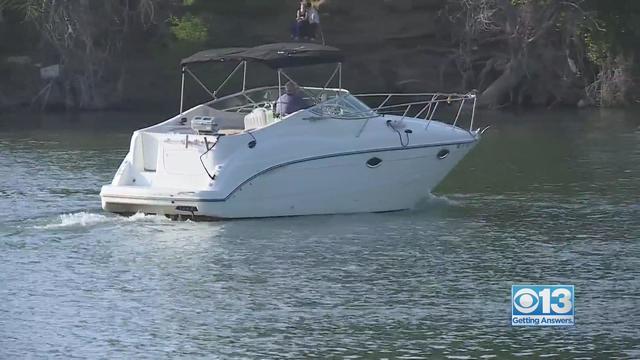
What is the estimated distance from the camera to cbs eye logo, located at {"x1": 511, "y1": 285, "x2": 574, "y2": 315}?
49.6 feet

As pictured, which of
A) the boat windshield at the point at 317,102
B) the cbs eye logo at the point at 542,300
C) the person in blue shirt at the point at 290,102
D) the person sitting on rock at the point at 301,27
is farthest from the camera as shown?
the person sitting on rock at the point at 301,27

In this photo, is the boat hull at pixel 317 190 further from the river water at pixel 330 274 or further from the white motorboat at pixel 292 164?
the river water at pixel 330 274

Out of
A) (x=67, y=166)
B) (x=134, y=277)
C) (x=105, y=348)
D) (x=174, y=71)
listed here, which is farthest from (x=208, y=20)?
(x=105, y=348)

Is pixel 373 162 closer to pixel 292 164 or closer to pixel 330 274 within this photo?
pixel 292 164

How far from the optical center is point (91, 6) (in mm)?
40750

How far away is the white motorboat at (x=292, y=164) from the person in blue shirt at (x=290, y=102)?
11 cm

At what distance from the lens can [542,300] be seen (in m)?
15.8

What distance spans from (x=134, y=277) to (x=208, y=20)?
89.9 ft

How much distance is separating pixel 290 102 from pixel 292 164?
4.27 feet

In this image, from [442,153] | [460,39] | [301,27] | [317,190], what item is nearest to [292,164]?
[317,190]

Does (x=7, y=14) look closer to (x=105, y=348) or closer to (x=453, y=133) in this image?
(x=453, y=133)

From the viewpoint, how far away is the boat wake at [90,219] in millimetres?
20273

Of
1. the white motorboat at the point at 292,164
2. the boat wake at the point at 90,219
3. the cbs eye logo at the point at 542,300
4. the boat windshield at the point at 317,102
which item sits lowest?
the boat wake at the point at 90,219

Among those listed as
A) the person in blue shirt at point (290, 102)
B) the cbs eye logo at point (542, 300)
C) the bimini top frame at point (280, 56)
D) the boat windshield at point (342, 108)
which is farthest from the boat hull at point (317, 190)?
the cbs eye logo at point (542, 300)
